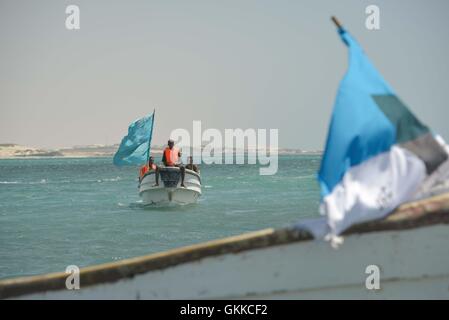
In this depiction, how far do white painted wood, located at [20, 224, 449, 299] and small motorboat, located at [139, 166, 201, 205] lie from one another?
2416cm

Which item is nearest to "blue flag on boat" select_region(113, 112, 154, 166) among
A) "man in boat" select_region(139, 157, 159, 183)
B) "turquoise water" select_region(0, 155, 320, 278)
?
"man in boat" select_region(139, 157, 159, 183)

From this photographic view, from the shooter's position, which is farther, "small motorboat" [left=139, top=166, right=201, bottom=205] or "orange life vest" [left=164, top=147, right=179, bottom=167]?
"small motorboat" [left=139, top=166, right=201, bottom=205]

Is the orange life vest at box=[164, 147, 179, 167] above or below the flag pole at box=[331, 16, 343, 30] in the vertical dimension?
above

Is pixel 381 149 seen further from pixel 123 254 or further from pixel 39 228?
pixel 39 228

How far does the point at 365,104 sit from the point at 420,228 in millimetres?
892

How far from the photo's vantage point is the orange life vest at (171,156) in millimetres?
26469

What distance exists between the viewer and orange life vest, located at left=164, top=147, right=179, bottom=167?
86.8 ft

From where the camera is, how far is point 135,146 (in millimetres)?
30641

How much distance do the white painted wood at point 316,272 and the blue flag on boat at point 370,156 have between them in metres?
0.23

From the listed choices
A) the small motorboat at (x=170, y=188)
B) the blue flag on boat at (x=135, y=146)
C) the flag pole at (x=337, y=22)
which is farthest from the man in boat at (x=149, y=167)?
the flag pole at (x=337, y=22)

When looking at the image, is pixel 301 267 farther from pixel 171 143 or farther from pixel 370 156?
pixel 171 143

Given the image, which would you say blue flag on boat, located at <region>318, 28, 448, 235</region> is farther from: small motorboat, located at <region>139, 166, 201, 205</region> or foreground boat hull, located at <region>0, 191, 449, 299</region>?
small motorboat, located at <region>139, 166, 201, 205</region>

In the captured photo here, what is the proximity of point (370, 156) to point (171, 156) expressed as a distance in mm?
22864
